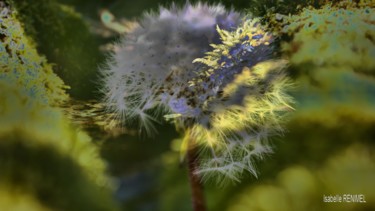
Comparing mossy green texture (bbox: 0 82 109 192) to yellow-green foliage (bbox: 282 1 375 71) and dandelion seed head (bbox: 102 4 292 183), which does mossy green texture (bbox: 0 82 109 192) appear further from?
yellow-green foliage (bbox: 282 1 375 71)

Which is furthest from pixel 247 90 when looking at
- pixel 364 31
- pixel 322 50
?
pixel 364 31

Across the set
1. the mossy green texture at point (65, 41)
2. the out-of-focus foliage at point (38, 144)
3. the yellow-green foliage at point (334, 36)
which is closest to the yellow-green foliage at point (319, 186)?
the yellow-green foliage at point (334, 36)

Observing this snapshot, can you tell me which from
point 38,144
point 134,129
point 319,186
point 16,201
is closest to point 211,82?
point 134,129

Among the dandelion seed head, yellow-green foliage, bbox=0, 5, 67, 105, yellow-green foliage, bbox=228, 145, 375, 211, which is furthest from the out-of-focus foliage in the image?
yellow-green foliage, bbox=228, 145, 375, 211

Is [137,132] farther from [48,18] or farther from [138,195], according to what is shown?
[48,18]

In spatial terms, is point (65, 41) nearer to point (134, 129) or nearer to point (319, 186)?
point (134, 129)

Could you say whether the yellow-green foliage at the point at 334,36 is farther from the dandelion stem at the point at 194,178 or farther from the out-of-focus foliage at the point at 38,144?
the out-of-focus foliage at the point at 38,144
